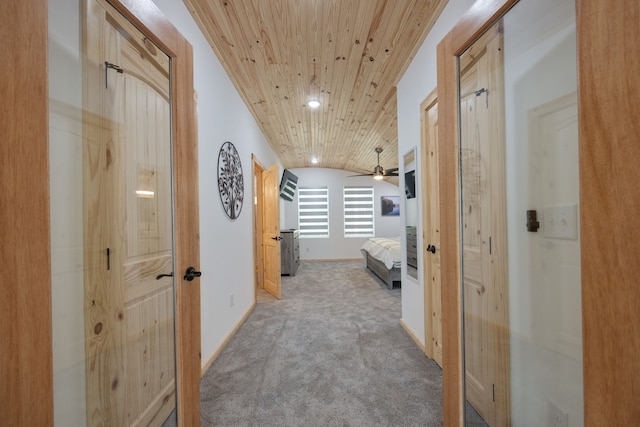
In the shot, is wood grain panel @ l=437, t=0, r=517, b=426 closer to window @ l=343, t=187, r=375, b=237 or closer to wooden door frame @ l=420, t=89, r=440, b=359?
wooden door frame @ l=420, t=89, r=440, b=359

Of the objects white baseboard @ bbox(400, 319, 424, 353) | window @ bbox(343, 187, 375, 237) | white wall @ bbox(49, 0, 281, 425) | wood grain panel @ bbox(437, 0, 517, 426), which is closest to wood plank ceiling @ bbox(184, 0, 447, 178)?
white wall @ bbox(49, 0, 281, 425)

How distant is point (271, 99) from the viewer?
10.5 feet

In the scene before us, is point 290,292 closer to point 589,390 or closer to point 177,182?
point 177,182

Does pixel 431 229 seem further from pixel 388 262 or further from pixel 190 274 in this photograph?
pixel 388 262

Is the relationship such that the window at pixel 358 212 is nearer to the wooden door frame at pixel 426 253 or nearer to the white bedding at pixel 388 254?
the white bedding at pixel 388 254

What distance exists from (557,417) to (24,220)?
1.94m

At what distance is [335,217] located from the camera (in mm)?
7617

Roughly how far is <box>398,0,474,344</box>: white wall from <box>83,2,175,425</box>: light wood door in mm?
1826

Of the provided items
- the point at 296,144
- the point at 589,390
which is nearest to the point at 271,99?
the point at 296,144

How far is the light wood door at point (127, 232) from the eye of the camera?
1071 millimetres

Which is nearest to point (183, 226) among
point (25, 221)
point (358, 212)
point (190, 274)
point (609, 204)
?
point (190, 274)

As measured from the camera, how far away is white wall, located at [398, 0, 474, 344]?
1.82 metres

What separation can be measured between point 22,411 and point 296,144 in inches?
199

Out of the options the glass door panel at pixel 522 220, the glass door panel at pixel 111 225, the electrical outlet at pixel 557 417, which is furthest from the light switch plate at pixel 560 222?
the glass door panel at pixel 111 225
